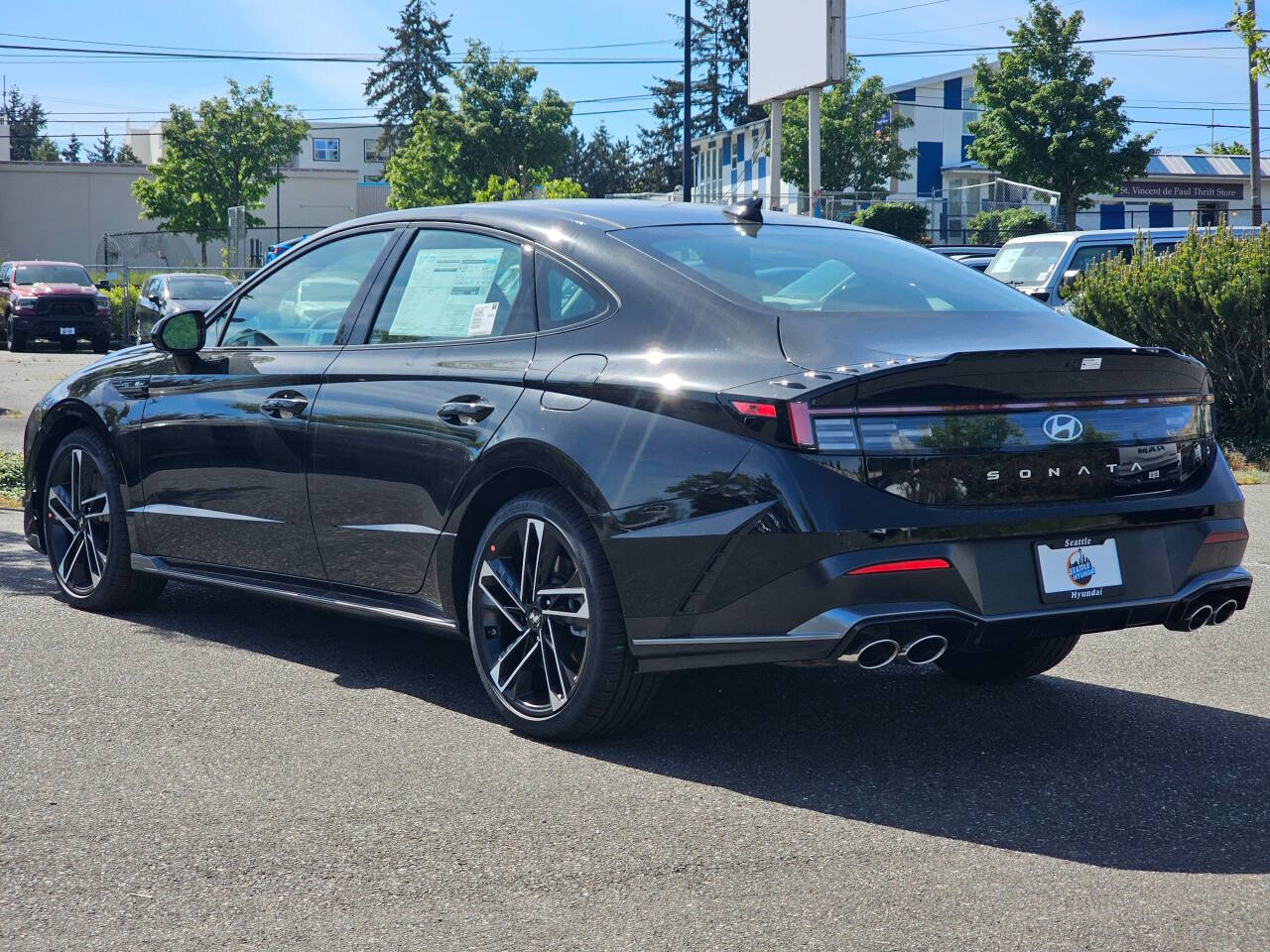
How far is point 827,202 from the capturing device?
119 ft

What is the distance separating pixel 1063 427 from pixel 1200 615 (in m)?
0.73

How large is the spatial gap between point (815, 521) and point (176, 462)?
2.93 metres

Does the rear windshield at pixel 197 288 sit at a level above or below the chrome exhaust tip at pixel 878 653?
above

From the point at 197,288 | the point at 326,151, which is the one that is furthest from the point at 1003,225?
the point at 326,151

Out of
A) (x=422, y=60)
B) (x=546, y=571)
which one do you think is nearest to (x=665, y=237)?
(x=546, y=571)

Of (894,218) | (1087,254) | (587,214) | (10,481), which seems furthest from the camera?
(894,218)

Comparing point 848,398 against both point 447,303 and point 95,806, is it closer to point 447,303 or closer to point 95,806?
point 447,303

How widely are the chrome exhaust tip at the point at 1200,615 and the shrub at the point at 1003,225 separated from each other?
1430 inches

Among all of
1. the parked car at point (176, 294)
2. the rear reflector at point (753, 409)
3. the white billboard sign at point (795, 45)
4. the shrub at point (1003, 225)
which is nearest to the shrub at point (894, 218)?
→ the shrub at point (1003, 225)

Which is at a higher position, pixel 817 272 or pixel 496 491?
pixel 817 272

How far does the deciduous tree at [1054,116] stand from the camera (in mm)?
48094

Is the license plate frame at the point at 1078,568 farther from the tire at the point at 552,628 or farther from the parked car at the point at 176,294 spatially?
the parked car at the point at 176,294

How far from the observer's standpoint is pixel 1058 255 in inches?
715

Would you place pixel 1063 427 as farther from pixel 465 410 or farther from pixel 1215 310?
pixel 1215 310
